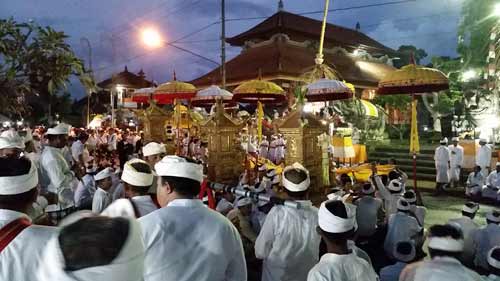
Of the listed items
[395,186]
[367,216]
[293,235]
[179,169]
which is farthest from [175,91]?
[179,169]

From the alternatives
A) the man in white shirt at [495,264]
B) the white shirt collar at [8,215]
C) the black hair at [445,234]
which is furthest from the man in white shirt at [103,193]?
the man in white shirt at [495,264]

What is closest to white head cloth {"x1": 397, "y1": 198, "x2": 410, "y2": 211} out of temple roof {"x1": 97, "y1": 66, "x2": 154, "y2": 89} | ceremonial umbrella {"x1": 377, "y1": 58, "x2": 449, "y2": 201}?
ceremonial umbrella {"x1": 377, "y1": 58, "x2": 449, "y2": 201}

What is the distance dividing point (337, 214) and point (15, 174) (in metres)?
1.95

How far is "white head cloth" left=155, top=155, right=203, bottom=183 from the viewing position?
2.51m

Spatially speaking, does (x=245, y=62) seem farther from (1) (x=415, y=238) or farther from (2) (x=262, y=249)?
(2) (x=262, y=249)

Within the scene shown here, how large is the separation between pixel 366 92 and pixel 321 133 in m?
19.0

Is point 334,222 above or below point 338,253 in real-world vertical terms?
above

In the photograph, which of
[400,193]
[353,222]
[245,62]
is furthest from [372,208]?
[245,62]

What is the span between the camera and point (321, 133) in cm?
751

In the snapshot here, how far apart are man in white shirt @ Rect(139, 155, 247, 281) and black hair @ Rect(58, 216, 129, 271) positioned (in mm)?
955

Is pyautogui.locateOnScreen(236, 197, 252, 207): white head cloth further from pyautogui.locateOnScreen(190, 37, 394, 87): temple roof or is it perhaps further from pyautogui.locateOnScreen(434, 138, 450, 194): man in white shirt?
pyautogui.locateOnScreen(190, 37, 394, 87): temple roof

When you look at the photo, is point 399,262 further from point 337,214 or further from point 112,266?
point 112,266

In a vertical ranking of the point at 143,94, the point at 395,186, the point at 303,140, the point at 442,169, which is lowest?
the point at 442,169

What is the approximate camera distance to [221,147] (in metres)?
8.71
